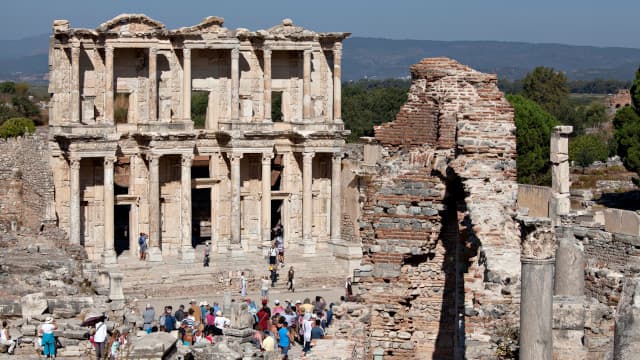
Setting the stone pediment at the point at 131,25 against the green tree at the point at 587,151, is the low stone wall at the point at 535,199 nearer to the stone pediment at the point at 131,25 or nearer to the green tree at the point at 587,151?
the stone pediment at the point at 131,25

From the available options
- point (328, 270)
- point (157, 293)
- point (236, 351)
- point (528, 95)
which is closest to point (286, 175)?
point (328, 270)

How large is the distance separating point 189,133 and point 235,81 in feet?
9.00

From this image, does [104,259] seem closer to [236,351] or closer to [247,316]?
[247,316]

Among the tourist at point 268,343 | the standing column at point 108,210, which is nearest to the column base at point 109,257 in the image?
the standing column at point 108,210

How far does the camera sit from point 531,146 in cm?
6988

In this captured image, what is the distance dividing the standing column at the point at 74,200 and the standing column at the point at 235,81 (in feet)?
20.6

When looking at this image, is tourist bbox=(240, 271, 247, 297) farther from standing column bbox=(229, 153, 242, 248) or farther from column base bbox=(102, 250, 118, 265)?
column base bbox=(102, 250, 118, 265)

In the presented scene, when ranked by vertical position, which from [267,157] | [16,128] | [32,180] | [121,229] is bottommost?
[121,229]

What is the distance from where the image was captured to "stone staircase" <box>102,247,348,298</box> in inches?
1892

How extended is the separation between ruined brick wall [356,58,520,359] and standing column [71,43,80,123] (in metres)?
29.1

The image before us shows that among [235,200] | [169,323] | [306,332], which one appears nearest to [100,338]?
[306,332]

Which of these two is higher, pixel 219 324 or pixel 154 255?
pixel 154 255

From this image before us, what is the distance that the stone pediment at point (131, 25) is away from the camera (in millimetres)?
50750

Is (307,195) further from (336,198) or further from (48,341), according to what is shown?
(48,341)
